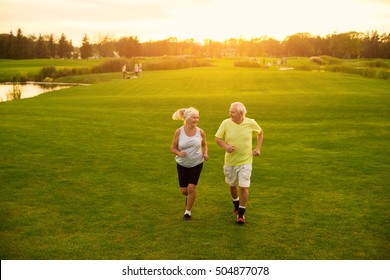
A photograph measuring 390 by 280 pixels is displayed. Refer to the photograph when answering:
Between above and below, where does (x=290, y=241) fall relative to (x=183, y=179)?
below

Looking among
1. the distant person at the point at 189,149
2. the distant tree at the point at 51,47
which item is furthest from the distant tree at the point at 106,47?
the distant person at the point at 189,149

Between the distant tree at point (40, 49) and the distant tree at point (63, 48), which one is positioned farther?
the distant tree at point (63, 48)

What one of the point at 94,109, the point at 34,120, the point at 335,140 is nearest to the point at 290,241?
the point at 335,140

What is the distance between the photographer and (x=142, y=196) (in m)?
10.7

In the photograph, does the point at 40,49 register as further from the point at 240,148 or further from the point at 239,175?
the point at 239,175

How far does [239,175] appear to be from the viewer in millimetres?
8531

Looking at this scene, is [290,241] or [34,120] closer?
[290,241]

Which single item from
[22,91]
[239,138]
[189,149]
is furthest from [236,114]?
[22,91]

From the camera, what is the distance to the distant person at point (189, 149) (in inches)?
337

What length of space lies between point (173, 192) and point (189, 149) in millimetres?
2810

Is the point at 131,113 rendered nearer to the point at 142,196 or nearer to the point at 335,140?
the point at 335,140

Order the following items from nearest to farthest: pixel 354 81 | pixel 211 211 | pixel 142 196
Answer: pixel 211 211 → pixel 142 196 → pixel 354 81

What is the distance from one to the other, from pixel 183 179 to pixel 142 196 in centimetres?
221

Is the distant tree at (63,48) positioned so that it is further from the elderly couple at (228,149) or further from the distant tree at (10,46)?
the elderly couple at (228,149)
